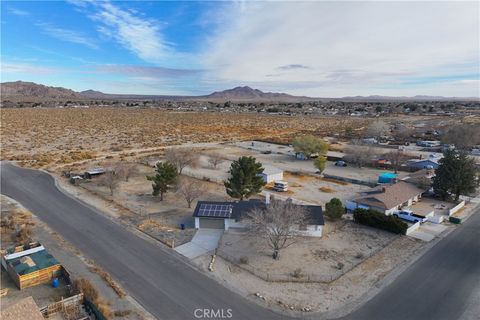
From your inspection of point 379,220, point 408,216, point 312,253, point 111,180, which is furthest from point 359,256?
point 111,180

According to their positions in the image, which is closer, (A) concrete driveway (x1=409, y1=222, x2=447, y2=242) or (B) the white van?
(A) concrete driveway (x1=409, y1=222, x2=447, y2=242)

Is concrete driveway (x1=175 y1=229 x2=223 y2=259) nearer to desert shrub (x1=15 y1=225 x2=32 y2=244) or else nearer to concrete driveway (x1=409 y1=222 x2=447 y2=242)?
desert shrub (x1=15 y1=225 x2=32 y2=244)

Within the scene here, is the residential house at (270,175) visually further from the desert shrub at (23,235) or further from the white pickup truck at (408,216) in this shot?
the desert shrub at (23,235)

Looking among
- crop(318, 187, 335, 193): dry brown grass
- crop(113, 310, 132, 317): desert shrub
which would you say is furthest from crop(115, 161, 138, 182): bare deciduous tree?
crop(113, 310, 132, 317): desert shrub

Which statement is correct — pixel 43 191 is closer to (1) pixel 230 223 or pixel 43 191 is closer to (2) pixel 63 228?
(2) pixel 63 228

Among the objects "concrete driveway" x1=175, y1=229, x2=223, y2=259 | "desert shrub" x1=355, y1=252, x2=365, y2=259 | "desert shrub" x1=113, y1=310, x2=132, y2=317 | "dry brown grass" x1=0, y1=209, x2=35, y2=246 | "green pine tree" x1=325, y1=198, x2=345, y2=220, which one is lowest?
"desert shrub" x1=355, y1=252, x2=365, y2=259

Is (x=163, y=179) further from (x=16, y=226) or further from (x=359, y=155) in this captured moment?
(x=359, y=155)

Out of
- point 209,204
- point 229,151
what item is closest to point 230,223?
point 209,204
